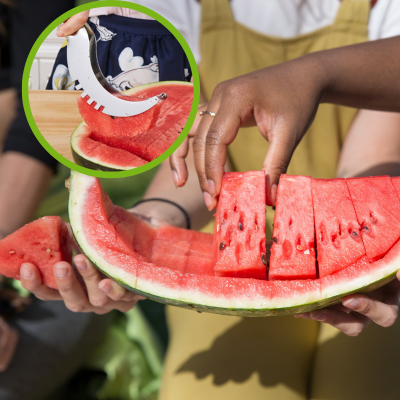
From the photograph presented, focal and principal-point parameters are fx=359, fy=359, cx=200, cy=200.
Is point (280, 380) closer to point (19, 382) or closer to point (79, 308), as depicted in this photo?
point (79, 308)

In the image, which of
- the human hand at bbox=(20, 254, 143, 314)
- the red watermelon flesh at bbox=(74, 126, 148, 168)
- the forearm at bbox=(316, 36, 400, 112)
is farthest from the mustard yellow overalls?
the red watermelon flesh at bbox=(74, 126, 148, 168)

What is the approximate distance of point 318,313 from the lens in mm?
911

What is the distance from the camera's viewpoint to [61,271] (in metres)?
0.90

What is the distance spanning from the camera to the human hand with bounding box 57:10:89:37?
653 millimetres

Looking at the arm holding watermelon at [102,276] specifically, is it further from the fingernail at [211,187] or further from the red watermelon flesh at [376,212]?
the red watermelon flesh at [376,212]

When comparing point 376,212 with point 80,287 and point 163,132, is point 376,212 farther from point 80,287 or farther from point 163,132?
point 80,287

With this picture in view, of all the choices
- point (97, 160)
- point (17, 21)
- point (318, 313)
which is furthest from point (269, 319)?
point (17, 21)

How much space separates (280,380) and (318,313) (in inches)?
14.5

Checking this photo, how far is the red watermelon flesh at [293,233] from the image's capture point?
2.63 feet

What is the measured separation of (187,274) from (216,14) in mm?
1054

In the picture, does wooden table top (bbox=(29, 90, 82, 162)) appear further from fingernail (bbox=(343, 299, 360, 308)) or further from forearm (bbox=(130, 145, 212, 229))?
fingernail (bbox=(343, 299, 360, 308))

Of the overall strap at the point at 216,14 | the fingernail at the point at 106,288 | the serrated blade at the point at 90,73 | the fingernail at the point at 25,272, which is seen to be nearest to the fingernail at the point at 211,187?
the serrated blade at the point at 90,73

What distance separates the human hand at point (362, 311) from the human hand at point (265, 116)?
300 mm

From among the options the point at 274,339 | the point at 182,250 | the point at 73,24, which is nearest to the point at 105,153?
the point at 73,24
